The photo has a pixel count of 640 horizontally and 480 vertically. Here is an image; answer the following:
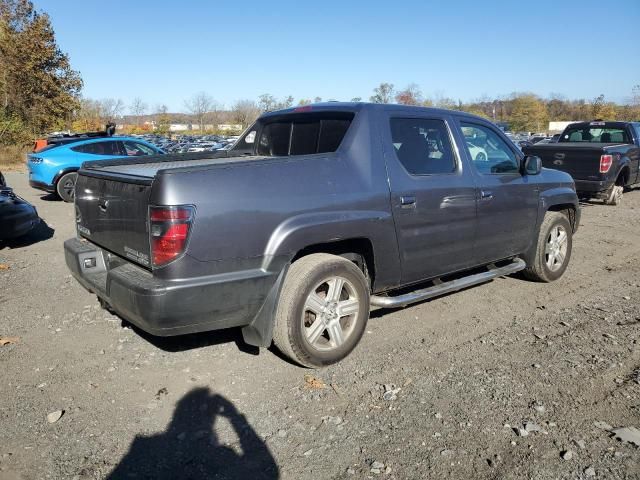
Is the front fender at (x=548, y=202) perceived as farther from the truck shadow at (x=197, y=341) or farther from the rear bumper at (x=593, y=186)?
the rear bumper at (x=593, y=186)

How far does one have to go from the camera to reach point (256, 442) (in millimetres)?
2920

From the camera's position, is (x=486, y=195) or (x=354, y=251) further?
(x=486, y=195)

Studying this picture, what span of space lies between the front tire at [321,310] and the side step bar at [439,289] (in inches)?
8.6

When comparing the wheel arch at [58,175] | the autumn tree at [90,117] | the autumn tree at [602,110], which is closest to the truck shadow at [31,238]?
the wheel arch at [58,175]

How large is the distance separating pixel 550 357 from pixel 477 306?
121 cm

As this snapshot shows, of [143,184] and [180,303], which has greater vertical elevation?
[143,184]

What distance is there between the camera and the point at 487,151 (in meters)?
5.04

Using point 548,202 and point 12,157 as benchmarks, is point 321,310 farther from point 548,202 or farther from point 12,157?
point 12,157

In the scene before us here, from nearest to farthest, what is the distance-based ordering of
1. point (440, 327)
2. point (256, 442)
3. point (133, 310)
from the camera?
point (256, 442), point (133, 310), point (440, 327)

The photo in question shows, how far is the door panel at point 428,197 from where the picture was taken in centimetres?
405

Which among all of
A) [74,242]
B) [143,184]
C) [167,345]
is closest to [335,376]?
[167,345]

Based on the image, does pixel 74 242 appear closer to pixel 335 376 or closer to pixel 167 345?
pixel 167 345

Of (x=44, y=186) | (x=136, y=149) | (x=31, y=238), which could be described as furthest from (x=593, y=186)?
(x=44, y=186)

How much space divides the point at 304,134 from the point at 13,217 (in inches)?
195
